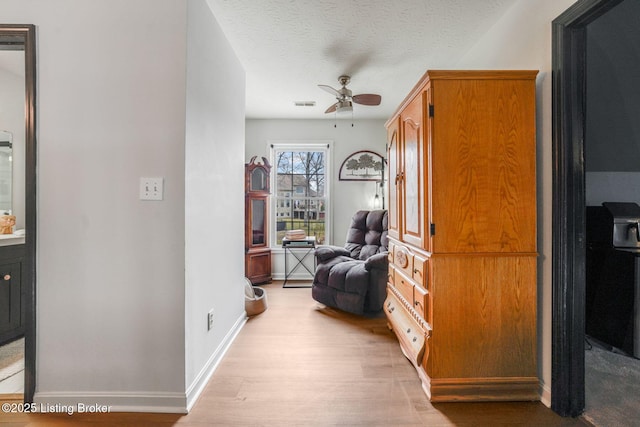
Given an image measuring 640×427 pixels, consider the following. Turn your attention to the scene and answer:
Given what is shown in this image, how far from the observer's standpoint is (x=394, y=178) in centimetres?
243

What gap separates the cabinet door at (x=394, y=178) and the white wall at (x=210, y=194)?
138 centimetres

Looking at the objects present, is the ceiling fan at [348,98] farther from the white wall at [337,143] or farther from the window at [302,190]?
the window at [302,190]

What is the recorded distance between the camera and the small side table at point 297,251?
4.15m

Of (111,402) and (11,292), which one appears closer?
(111,402)

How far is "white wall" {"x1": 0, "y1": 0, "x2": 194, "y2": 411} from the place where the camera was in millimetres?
1545

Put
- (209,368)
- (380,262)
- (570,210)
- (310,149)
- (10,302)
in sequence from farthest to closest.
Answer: (310,149)
(380,262)
(10,302)
(209,368)
(570,210)

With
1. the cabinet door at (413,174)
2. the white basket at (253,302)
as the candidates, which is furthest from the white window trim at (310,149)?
the cabinet door at (413,174)

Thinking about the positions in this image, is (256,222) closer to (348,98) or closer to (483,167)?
(348,98)

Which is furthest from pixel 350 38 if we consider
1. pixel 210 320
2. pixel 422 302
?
pixel 210 320

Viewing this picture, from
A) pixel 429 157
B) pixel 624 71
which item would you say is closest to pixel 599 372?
pixel 429 157

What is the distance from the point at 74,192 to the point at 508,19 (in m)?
2.96

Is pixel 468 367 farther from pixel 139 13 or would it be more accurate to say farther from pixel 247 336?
pixel 139 13

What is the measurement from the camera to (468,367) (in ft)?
5.36

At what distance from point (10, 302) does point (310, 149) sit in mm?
3722
